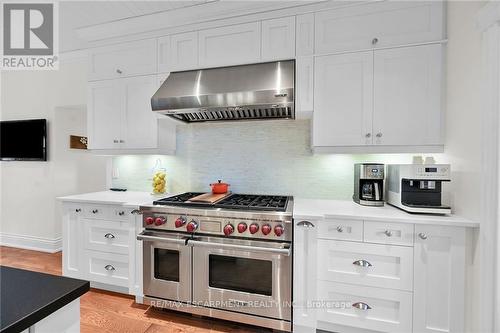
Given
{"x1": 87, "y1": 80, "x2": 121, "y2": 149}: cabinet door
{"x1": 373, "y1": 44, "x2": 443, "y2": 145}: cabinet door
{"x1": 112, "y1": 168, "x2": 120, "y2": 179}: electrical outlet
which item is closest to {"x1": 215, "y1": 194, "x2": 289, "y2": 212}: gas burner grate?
{"x1": 373, "y1": 44, "x2": 443, "y2": 145}: cabinet door

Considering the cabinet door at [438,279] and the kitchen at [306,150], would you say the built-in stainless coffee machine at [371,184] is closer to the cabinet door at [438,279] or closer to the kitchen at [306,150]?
the kitchen at [306,150]

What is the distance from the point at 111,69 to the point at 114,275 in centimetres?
211

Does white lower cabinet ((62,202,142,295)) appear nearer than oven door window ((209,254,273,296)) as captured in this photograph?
No

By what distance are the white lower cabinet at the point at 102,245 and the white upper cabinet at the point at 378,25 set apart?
2311mm

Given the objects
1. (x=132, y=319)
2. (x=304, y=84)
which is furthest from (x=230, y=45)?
(x=132, y=319)

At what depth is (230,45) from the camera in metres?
2.12

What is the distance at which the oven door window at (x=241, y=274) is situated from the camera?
1760mm

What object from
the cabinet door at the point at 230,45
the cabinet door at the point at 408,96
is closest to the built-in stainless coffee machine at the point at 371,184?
the cabinet door at the point at 408,96

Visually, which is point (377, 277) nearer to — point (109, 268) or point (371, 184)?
point (371, 184)

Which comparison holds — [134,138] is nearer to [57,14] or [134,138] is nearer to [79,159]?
[57,14]

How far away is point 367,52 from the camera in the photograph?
73.0 inches

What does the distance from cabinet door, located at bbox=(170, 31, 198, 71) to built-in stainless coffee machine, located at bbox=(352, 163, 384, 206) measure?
1810mm

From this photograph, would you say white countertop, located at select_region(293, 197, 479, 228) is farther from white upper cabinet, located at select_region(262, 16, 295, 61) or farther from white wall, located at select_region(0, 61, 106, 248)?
white wall, located at select_region(0, 61, 106, 248)

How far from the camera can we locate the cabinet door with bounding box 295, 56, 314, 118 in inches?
77.5
